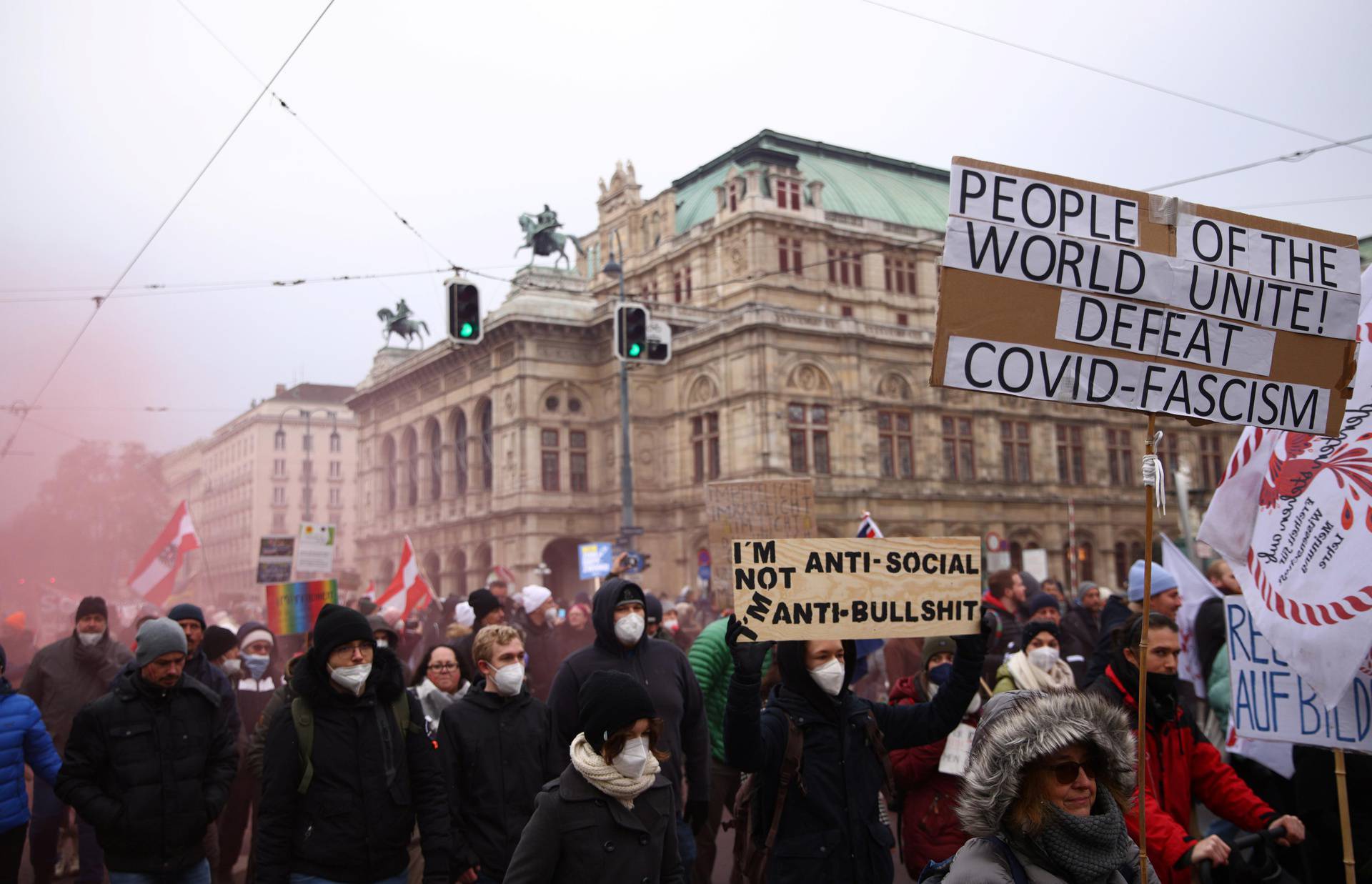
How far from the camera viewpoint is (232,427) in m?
77.6

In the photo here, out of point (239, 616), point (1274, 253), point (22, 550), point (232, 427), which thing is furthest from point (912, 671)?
point (232, 427)

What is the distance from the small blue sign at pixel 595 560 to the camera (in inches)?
994

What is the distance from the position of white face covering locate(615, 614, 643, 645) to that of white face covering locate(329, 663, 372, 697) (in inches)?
52.1

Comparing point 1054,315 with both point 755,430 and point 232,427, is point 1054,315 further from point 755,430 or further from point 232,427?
point 232,427

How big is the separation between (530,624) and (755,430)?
2379 cm

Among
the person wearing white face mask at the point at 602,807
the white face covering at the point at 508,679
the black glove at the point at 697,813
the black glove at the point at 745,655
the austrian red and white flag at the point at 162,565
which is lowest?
the black glove at the point at 697,813

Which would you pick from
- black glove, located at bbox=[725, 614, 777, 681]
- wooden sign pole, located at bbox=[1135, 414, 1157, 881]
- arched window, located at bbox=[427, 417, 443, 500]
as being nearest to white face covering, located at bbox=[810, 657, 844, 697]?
black glove, located at bbox=[725, 614, 777, 681]

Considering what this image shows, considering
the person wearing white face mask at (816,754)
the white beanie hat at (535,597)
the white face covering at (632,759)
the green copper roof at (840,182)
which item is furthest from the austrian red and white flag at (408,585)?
the green copper roof at (840,182)

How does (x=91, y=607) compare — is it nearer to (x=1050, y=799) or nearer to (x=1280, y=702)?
(x=1050, y=799)

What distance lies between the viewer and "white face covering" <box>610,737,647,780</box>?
150 inches

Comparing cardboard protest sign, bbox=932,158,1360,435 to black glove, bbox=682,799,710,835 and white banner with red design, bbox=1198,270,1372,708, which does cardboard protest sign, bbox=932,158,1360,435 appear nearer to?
white banner with red design, bbox=1198,270,1372,708

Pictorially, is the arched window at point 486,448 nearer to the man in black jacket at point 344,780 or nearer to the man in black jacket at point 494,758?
the man in black jacket at point 494,758

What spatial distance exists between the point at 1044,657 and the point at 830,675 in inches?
104

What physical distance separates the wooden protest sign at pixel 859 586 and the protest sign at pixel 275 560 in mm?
15960
